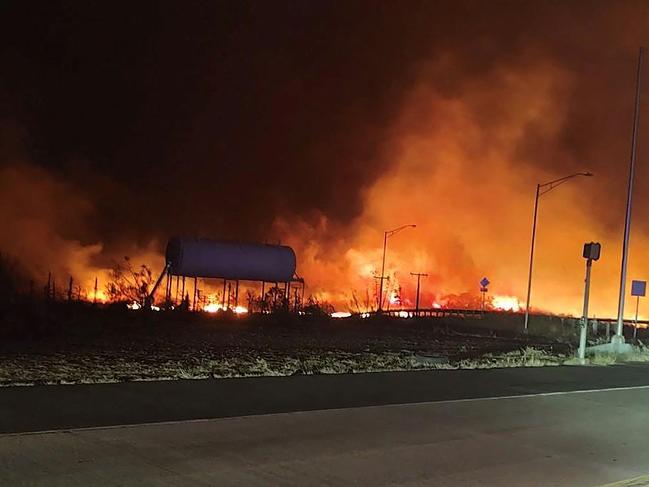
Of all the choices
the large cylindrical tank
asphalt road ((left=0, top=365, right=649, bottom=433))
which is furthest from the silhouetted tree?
asphalt road ((left=0, top=365, right=649, bottom=433))

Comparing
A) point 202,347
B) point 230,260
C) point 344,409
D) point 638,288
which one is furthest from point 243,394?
point 230,260

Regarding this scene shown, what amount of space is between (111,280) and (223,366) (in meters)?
31.1

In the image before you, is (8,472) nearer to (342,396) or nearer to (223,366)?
(342,396)

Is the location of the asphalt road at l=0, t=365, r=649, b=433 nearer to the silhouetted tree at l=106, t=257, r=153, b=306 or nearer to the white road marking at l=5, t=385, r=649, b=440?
the white road marking at l=5, t=385, r=649, b=440

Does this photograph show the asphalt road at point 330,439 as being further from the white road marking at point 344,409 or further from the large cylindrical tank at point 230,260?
the large cylindrical tank at point 230,260

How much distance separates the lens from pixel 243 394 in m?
11.3

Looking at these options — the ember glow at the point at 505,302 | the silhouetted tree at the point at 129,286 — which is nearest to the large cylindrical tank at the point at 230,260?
the silhouetted tree at the point at 129,286

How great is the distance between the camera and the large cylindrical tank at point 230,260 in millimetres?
45562

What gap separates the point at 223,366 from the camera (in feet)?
50.8

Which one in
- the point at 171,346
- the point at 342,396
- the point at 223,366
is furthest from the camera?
the point at 171,346

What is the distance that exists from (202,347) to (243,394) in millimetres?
9533

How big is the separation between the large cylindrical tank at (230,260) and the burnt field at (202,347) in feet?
30.9

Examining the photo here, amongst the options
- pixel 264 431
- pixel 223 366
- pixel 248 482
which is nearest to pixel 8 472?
pixel 248 482

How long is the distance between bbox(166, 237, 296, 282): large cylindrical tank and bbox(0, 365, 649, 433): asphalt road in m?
31.8
